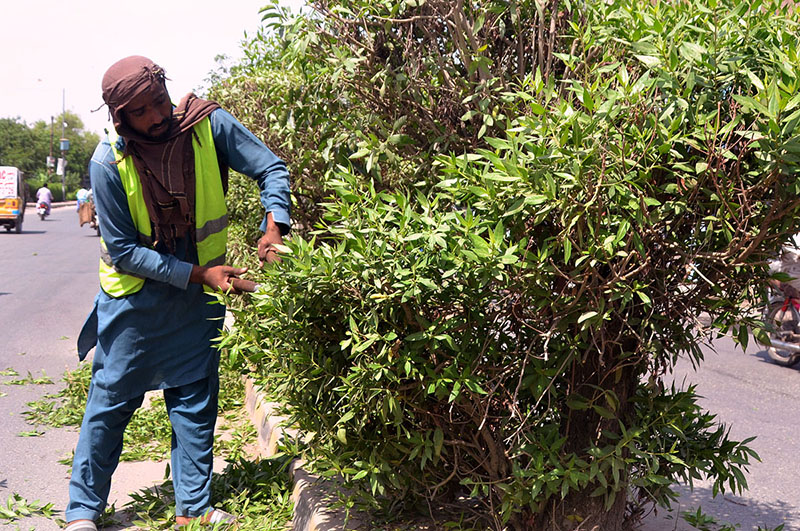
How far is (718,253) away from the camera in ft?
7.66

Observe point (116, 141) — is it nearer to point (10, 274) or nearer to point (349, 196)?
point (349, 196)

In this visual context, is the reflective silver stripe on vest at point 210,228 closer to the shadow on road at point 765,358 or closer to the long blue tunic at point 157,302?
the long blue tunic at point 157,302

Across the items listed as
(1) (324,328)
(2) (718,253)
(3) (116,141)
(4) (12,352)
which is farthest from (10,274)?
(2) (718,253)

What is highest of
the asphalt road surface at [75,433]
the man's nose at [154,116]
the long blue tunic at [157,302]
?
the man's nose at [154,116]

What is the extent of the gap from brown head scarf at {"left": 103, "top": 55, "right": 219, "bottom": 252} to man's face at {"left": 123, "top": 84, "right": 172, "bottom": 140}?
0.02 meters

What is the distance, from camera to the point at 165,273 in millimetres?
3387

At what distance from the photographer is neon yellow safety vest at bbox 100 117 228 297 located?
3.40m

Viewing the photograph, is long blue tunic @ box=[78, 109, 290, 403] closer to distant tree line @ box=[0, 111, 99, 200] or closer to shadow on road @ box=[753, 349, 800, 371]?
shadow on road @ box=[753, 349, 800, 371]

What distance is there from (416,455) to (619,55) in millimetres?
1582

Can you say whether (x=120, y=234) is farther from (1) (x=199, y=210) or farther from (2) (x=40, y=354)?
(2) (x=40, y=354)

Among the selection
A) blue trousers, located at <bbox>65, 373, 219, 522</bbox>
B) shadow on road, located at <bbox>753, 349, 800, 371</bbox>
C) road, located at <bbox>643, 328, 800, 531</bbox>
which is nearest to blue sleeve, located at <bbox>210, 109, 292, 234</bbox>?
blue trousers, located at <bbox>65, 373, 219, 522</bbox>

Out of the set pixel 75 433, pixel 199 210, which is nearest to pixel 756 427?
pixel 199 210

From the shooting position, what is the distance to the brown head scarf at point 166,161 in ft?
10.8

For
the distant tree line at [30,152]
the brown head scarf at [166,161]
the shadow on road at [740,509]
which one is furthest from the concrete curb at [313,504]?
the distant tree line at [30,152]
